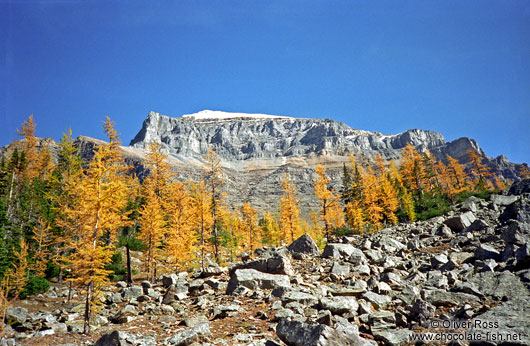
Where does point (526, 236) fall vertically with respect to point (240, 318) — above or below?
above

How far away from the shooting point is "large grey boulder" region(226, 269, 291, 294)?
489 inches

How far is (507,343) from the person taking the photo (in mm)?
4488

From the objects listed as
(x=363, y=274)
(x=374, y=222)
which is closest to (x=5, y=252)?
(x=363, y=274)

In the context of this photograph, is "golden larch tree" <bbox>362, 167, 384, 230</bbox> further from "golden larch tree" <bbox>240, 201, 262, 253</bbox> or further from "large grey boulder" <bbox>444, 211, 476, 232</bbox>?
"golden larch tree" <bbox>240, 201, 262, 253</bbox>

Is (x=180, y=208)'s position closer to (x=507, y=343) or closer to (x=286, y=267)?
(x=286, y=267)

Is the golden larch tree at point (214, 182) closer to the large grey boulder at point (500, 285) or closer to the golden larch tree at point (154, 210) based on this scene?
the golden larch tree at point (154, 210)

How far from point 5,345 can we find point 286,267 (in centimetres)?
1425

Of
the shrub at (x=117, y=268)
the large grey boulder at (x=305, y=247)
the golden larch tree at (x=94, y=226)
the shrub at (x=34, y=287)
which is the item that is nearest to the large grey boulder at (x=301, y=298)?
the large grey boulder at (x=305, y=247)

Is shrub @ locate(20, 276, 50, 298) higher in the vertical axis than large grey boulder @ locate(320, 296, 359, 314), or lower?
lower

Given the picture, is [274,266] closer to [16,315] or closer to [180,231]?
[180,231]

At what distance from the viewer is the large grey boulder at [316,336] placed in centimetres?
489

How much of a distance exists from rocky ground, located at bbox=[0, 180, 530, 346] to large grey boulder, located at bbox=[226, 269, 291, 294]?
49 mm

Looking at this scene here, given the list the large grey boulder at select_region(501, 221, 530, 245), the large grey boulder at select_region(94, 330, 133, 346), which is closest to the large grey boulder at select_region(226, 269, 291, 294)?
the large grey boulder at select_region(94, 330, 133, 346)

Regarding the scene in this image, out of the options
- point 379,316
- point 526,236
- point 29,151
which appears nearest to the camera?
point 379,316
